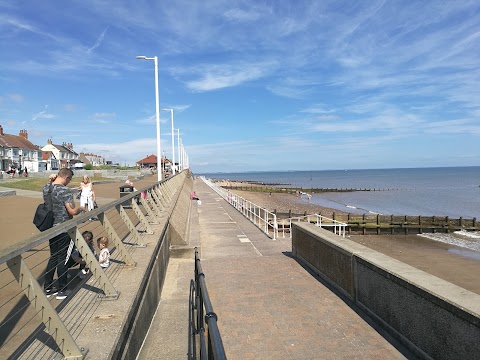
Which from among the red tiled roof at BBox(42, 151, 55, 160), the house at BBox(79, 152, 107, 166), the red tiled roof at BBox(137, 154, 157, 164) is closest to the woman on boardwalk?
Result: the red tiled roof at BBox(42, 151, 55, 160)

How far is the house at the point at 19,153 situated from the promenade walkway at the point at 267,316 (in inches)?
2848

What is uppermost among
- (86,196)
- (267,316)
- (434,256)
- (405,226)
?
(86,196)

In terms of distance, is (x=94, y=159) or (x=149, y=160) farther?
(x=94, y=159)

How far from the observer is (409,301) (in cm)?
446

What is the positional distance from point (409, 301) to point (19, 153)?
286 ft

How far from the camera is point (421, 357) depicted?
421cm

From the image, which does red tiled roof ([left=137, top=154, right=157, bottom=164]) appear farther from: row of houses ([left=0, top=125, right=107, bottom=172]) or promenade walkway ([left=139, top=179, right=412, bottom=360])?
promenade walkway ([left=139, top=179, right=412, bottom=360])

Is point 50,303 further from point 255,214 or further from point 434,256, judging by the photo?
point 434,256

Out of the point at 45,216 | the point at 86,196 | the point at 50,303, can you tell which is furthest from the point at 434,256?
the point at 50,303

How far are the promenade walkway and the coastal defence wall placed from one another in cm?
22

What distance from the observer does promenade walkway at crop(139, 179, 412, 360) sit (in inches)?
179

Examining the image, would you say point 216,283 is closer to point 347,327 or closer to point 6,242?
point 347,327

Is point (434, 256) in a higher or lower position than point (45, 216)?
lower

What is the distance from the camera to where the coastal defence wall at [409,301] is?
3656 millimetres
